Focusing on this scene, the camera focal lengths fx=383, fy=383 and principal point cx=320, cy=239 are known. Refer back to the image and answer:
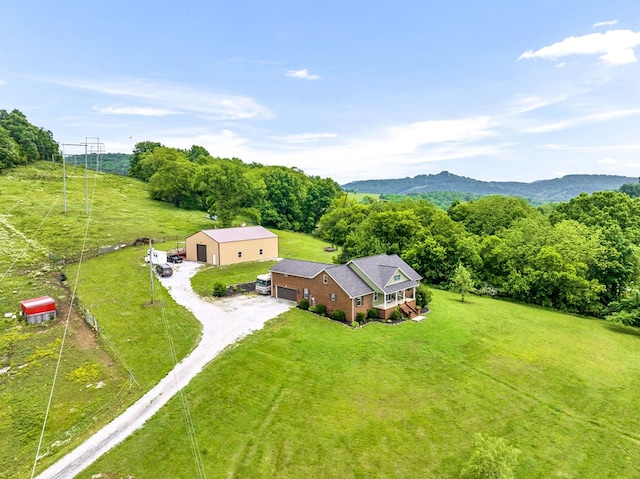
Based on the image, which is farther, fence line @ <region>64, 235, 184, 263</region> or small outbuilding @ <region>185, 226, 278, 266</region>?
small outbuilding @ <region>185, 226, 278, 266</region>

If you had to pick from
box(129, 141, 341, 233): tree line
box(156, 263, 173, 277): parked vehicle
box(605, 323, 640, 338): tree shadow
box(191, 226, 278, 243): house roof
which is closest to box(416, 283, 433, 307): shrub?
box(605, 323, 640, 338): tree shadow

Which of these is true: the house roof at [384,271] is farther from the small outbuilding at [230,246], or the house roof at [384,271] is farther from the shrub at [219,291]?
the small outbuilding at [230,246]

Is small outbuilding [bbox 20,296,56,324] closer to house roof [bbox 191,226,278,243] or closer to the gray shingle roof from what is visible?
house roof [bbox 191,226,278,243]

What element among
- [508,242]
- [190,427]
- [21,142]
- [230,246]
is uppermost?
[21,142]

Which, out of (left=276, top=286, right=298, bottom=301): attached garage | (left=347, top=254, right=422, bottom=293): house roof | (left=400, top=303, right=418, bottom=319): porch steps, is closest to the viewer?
(left=347, top=254, right=422, bottom=293): house roof

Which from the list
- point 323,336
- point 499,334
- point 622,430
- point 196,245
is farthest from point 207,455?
point 196,245

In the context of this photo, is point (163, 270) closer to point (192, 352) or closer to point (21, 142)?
point (192, 352)

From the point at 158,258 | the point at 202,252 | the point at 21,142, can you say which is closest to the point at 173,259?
the point at 158,258
